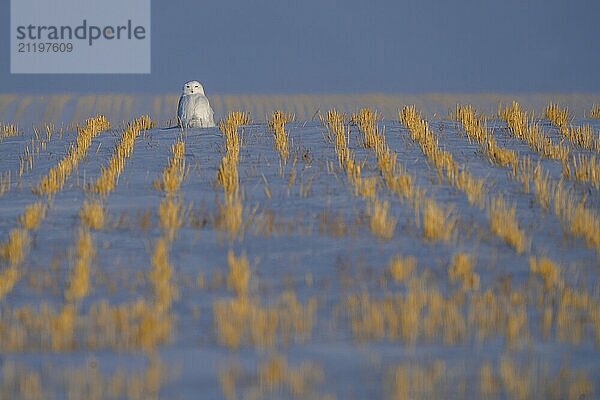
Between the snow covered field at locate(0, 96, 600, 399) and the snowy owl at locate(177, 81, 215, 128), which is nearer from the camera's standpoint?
the snow covered field at locate(0, 96, 600, 399)

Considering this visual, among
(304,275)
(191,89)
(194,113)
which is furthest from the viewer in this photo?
(191,89)

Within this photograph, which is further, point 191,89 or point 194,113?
point 191,89

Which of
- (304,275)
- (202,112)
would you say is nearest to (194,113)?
(202,112)

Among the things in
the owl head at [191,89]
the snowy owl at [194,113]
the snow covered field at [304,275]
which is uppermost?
the owl head at [191,89]

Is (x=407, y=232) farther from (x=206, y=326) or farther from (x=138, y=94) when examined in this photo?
(x=138, y=94)

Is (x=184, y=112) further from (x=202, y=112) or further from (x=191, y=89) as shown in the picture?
(x=191, y=89)

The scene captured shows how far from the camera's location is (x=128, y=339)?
16.6 feet

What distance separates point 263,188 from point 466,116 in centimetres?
445

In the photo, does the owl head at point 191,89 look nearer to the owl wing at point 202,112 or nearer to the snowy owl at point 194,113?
the snowy owl at point 194,113

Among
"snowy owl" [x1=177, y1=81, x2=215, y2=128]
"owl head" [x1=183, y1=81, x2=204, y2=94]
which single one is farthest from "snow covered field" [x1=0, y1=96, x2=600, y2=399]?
"owl head" [x1=183, y1=81, x2=204, y2=94]

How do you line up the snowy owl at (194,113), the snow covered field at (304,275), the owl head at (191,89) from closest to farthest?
1. the snow covered field at (304,275)
2. the snowy owl at (194,113)
3. the owl head at (191,89)

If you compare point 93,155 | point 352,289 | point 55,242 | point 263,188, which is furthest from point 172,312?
point 93,155

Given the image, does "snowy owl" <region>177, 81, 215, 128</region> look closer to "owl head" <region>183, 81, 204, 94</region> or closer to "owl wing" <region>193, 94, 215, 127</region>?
"owl wing" <region>193, 94, 215, 127</region>

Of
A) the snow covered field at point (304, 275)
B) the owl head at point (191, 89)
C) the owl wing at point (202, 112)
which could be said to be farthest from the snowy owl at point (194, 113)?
the snow covered field at point (304, 275)
